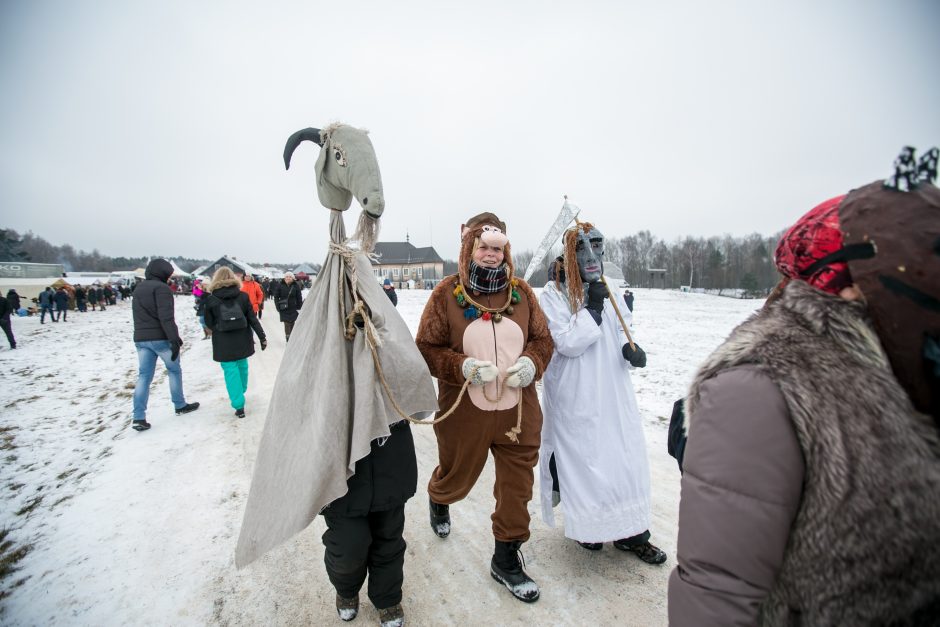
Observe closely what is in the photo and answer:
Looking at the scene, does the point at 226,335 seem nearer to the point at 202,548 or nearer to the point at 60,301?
the point at 202,548

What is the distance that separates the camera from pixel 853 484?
75cm

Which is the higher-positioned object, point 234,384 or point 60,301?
point 60,301

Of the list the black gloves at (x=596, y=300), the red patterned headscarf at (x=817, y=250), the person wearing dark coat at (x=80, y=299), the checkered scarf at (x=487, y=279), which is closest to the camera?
the red patterned headscarf at (x=817, y=250)

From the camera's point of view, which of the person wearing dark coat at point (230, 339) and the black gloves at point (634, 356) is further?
the person wearing dark coat at point (230, 339)

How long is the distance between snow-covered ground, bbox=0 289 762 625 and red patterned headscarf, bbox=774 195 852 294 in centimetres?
200

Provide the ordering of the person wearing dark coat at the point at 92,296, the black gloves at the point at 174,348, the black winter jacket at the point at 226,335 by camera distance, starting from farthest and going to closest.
Result: 1. the person wearing dark coat at the point at 92,296
2. the black winter jacket at the point at 226,335
3. the black gloves at the point at 174,348

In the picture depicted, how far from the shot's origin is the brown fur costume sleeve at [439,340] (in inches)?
86.7

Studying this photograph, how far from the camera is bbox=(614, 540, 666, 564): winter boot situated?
2.36 metres

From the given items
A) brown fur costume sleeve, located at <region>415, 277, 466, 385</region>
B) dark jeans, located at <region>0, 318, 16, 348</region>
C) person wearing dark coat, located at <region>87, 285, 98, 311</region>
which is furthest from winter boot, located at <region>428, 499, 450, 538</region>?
person wearing dark coat, located at <region>87, 285, 98, 311</region>

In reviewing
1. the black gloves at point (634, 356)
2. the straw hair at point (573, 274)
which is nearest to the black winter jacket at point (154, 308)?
the straw hair at point (573, 274)

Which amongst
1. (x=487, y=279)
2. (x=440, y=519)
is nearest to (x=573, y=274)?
(x=487, y=279)

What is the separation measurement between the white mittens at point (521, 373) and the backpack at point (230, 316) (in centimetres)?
414

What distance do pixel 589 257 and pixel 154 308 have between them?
4982 millimetres

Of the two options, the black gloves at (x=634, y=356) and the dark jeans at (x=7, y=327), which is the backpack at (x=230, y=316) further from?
the dark jeans at (x=7, y=327)
